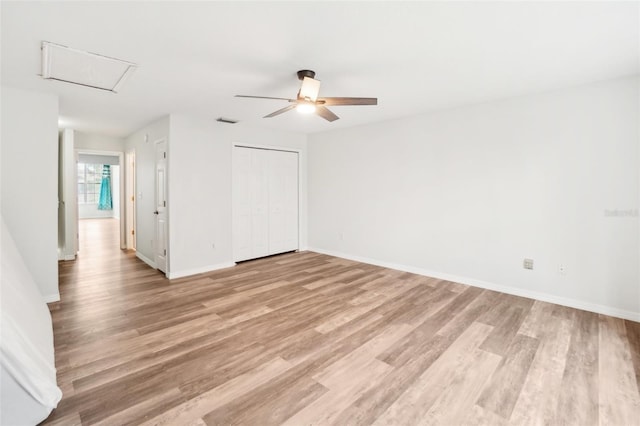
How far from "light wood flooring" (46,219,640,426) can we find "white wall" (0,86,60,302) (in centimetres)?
56

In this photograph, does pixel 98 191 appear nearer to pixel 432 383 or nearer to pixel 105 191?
pixel 105 191

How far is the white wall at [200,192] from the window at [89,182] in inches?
426

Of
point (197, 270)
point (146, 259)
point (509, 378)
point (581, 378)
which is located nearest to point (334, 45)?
point (509, 378)

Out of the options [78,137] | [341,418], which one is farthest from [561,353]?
[78,137]

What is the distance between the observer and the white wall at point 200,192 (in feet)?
14.5

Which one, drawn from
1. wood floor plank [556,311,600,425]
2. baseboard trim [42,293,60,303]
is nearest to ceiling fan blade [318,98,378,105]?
wood floor plank [556,311,600,425]

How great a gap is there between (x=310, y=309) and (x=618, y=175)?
354 centimetres

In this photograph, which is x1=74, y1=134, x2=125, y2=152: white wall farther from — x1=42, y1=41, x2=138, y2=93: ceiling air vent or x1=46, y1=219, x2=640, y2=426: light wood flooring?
x1=42, y1=41, x2=138, y2=93: ceiling air vent

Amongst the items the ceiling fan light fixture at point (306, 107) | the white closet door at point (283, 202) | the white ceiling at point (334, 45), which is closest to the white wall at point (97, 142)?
the white ceiling at point (334, 45)

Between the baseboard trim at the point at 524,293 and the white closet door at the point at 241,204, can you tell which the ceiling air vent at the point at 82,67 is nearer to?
the white closet door at the point at 241,204

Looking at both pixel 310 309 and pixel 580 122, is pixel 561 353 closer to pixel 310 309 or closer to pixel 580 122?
pixel 310 309

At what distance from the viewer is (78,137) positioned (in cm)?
586

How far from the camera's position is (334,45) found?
90.9 inches

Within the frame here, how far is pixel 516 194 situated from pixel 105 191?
14.8 metres
